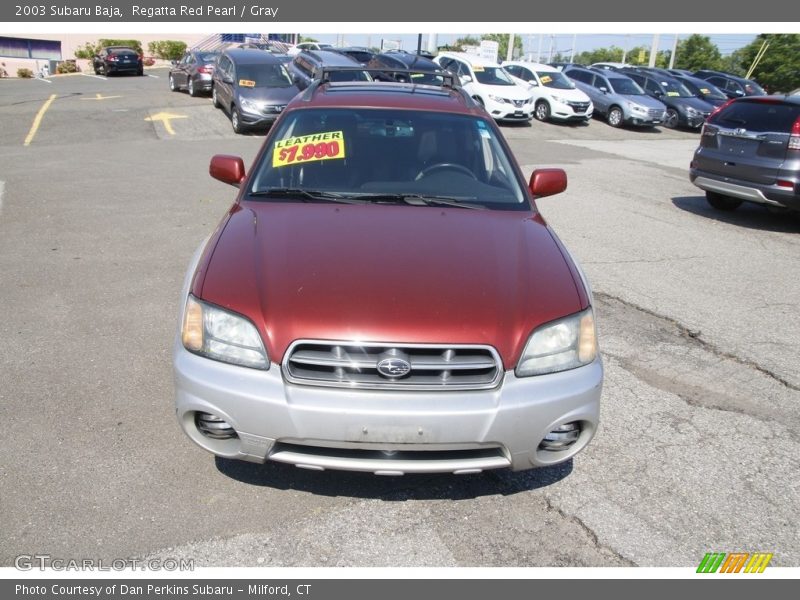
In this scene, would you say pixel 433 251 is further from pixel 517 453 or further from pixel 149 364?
pixel 149 364

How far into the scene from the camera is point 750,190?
9.11 meters

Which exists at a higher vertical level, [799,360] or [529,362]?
[529,362]

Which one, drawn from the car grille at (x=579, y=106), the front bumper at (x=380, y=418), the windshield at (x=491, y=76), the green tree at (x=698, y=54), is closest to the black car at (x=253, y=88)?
the windshield at (x=491, y=76)

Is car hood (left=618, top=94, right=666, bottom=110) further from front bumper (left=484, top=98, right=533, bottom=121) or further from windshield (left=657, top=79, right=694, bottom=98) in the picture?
front bumper (left=484, top=98, right=533, bottom=121)

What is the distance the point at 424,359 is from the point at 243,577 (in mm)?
1151

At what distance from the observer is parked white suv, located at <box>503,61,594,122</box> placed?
21.5 m

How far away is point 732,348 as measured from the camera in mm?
5238

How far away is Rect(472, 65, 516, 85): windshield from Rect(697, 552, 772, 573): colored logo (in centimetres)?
1897

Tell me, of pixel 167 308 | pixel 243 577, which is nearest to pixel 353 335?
pixel 243 577

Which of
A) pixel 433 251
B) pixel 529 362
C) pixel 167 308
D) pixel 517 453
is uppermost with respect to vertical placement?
pixel 433 251

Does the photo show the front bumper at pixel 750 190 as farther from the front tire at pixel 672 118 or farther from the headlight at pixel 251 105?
the front tire at pixel 672 118

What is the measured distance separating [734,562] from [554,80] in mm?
21510

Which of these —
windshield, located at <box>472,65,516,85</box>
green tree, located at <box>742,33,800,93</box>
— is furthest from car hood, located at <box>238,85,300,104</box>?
green tree, located at <box>742,33,800,93</box>

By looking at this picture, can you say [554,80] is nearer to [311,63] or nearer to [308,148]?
Result: [311,63]
